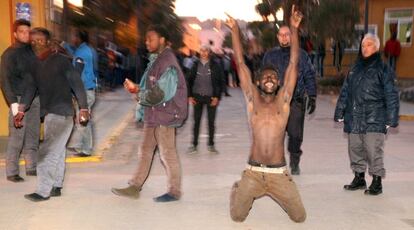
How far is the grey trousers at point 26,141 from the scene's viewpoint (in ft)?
22.9

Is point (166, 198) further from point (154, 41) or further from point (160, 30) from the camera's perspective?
point (160, 30)

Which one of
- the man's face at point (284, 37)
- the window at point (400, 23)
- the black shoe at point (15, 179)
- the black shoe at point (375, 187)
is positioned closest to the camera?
the black shoe at point (375, 187)

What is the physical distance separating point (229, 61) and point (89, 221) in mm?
21273

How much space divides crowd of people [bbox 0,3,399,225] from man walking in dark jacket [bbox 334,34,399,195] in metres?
0.01

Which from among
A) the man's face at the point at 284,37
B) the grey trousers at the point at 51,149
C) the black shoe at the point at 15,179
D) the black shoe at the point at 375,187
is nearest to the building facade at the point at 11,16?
the black shoe at the point at 15,179

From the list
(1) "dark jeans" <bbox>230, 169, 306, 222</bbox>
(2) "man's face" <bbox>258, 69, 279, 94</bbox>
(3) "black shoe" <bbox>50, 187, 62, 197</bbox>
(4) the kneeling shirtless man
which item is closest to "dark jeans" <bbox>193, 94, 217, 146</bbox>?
(3) "black shoe" <bbox>50, 187, 62, 197</bbox>

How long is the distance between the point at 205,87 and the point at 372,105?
3.32 meters

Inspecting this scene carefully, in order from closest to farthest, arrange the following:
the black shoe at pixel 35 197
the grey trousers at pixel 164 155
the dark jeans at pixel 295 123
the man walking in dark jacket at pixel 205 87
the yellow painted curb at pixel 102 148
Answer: the grey trousers at pixel 164 155 → the black shoe at pixel 35 197 → the dark jeans at pixel 295 123 → the yellow painted curb at pixel 102 148 → the man walking in dark jacket at pixel 205 87

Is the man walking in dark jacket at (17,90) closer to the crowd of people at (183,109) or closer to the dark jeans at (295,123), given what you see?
the crowd of people at (183,109)

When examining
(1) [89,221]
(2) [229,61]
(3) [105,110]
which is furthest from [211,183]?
(2) [229,61]

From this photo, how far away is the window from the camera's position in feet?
80.5

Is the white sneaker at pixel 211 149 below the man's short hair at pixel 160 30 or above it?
below

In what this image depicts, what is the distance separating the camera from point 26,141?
23.6ft

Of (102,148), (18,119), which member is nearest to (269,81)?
(18,119)
